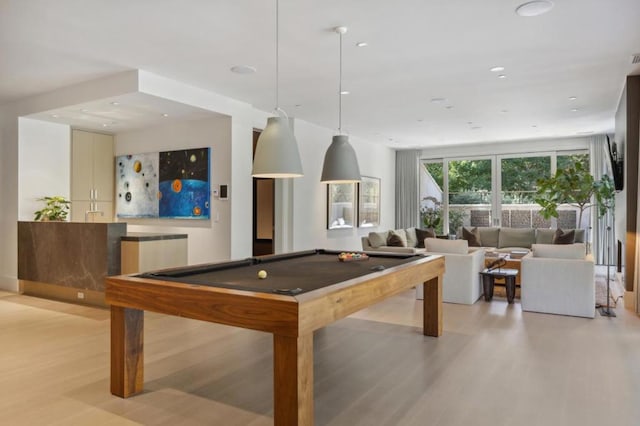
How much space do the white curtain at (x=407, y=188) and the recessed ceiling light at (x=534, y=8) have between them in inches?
315

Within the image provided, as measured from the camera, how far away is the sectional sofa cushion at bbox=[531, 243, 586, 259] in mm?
5129

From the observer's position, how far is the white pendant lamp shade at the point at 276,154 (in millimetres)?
3279

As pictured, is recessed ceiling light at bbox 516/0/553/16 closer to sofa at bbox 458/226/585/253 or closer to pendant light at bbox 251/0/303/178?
pendant light at bbox 251/0/303/178

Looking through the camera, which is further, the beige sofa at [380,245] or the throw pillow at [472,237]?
the throw pillow at [472,237]

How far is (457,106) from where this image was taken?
271 inches

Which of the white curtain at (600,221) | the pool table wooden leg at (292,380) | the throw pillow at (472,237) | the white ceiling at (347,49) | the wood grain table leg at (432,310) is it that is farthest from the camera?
the white curtain at (600,221)

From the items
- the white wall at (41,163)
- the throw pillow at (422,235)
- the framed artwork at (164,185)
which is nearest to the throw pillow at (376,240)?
the throw pillow at (422,235)

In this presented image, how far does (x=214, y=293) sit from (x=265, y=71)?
3328 mm

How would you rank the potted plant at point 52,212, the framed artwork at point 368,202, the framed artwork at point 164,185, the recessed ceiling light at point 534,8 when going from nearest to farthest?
1. the recessed ceiling light at point 534,8
2. the potted plant at point 52,212
3. the framed artwork at point 164,185
4. the framed artwork at point 368,202

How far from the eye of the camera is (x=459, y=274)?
570 centimetres

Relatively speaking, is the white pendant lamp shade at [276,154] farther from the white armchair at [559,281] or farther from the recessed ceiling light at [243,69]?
the white armchair at [559,281]

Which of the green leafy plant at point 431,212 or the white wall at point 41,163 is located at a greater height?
the white wall at point 41,163

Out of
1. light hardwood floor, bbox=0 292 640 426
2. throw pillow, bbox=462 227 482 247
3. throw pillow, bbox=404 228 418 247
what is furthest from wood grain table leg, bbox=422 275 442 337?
throw pillow, bbox=462 227 482 247

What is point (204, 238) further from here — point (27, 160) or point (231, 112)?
point (27, 160)
